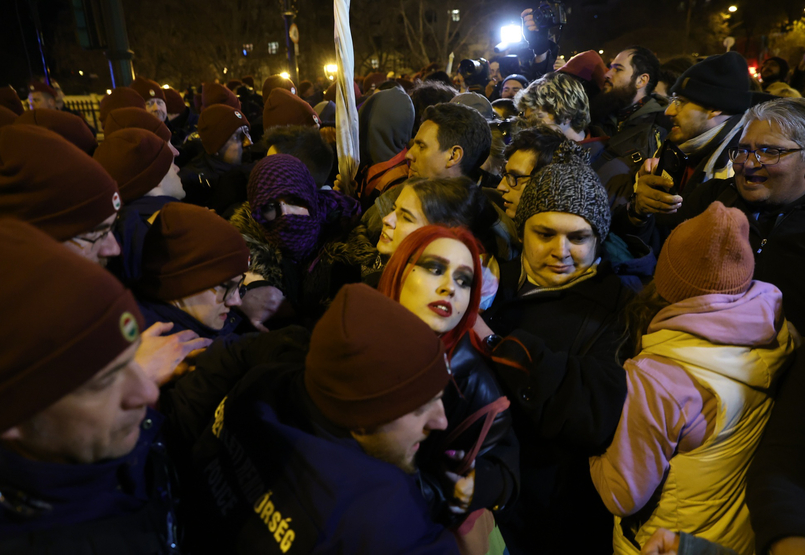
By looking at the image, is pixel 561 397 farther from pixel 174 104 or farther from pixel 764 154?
pixel 174 104

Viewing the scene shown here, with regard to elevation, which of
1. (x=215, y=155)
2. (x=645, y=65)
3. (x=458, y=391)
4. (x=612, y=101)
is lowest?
(x=458, y=391)

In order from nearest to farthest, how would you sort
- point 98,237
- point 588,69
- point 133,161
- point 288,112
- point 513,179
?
point 98,237, point 133,161, point 513,179, point 288,112, point 588,69

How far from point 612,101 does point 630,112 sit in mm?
228

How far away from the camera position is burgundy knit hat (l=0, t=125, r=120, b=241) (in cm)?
175

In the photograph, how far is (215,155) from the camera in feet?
13.7

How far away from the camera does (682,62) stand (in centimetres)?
552

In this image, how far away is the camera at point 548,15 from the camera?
6457 millimetres

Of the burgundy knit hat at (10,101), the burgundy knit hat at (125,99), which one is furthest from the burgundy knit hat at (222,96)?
the burgundy knit hat at (10,101)

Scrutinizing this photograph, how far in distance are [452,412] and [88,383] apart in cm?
94

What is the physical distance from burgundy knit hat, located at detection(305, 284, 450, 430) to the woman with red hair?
0.99 ft

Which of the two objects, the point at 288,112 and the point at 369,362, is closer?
the point at 369,362

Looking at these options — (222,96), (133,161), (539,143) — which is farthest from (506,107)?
(133,161)

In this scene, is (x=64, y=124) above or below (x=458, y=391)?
above

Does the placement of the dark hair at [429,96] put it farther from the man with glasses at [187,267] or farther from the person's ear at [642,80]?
the man with glasses at [187,267]
